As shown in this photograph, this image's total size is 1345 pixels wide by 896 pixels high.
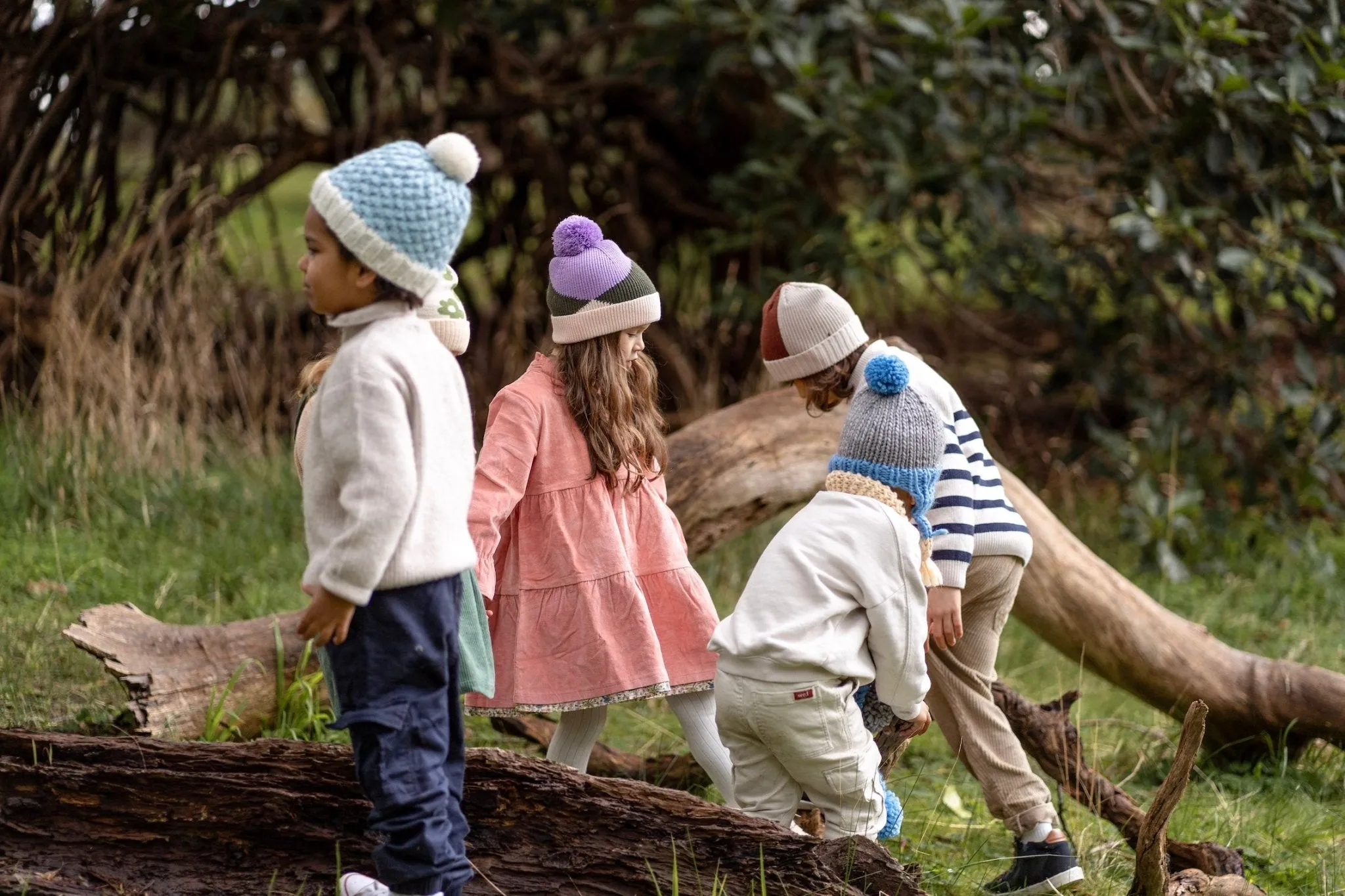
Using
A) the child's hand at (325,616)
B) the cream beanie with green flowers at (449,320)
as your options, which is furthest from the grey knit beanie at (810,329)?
the child's hand at (325,616)

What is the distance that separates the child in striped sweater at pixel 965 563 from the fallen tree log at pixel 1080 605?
0.89 m

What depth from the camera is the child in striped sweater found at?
122 inches

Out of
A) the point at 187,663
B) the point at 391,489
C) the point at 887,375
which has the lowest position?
the point at 187,663

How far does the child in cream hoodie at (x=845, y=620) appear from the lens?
2814mm

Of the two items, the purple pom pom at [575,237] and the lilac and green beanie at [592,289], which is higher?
the purple pom pom at [575,237]

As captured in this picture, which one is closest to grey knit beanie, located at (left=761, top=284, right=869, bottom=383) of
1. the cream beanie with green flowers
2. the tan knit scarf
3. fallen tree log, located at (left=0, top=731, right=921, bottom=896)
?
the tan knit scarf

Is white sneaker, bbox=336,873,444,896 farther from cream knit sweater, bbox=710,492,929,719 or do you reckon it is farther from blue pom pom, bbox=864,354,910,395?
blue pom pom, bbox=864,354,910,395

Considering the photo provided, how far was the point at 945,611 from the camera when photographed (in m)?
3.07

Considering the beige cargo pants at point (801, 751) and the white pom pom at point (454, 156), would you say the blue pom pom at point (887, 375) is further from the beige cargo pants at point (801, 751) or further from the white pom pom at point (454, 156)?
the white pom pom at point (454, 156)

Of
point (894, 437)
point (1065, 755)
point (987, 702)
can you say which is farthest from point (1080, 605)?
point (894, 437)

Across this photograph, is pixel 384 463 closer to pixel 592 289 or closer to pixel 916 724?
pixel 592 289

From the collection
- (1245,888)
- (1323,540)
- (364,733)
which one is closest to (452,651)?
(364,733)

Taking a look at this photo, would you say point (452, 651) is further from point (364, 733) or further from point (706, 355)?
point (706, 355)

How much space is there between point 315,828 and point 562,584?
0.80 m
